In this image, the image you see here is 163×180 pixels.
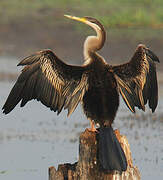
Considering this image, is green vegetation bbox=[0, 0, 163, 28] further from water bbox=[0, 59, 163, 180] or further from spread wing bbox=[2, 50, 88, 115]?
spread wing bbox=[2, 50, 88, 115]

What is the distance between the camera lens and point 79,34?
18.1m

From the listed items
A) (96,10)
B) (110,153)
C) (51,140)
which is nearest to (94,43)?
(110,153)

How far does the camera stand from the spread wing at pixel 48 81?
6.44 metres

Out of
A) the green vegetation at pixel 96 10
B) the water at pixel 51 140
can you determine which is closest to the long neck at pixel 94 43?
the water at pixel 51 140

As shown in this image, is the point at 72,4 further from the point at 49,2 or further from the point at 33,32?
the point at 33,32

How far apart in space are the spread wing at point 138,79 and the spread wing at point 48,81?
369mm

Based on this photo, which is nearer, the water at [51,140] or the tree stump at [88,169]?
the tree stump at [88,169]

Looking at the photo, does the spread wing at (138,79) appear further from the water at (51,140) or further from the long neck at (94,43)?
the water at (51,140)

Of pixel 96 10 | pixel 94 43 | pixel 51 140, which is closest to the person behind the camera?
pixel 94 43

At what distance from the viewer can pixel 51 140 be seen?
10.4 m

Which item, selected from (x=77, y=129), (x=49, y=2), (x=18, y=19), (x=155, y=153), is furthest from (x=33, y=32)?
(x=155, y=153)

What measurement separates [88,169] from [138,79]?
111cm

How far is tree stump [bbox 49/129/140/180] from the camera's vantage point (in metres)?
6.02

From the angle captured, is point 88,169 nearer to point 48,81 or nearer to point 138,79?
point 48,81
